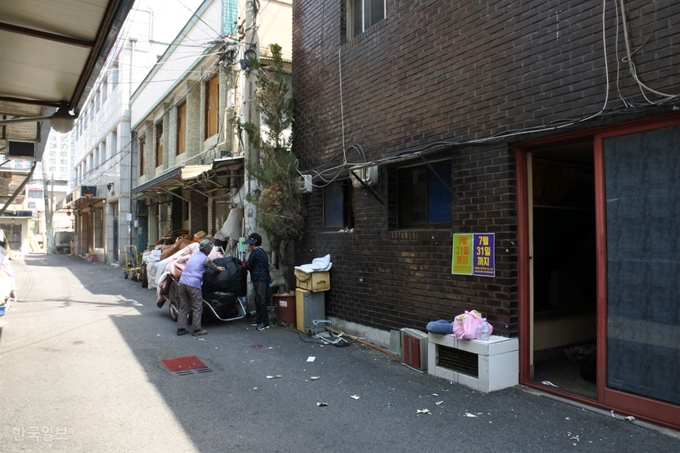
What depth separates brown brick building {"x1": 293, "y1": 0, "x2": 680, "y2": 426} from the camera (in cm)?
458

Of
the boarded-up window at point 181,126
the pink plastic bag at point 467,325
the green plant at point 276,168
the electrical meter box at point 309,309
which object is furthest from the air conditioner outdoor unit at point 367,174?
the boarded-up window at point 181,126

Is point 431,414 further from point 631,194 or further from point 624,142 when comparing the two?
point 624,142

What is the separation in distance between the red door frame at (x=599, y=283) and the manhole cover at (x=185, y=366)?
13.4ft

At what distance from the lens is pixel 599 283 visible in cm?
502

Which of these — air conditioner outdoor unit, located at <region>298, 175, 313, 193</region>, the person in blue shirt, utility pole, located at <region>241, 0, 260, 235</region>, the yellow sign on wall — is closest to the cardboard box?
air conditioner outdoor unit, located at <region>298, 175, 313, 193</region>

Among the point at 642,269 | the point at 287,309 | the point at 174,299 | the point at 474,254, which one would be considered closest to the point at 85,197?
the point at 174,299

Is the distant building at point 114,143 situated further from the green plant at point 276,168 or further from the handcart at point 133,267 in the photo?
the green plant at point 276,168

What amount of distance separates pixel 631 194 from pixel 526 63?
1853mm

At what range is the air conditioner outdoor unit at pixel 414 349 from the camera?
6.44m

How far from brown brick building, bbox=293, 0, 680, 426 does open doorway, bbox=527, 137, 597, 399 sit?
0.03 metres

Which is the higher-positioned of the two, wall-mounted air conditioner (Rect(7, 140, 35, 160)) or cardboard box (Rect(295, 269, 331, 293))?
wall-mounted air conditioner (Rect(7, 140, 35, 160))

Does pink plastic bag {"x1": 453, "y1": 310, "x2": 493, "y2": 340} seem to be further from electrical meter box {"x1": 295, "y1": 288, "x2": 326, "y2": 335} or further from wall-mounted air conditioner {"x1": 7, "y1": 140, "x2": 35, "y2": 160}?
wall-mounted air conditioner {"x1": 7, "y1": 140, "x2": 35, "y2": 160}

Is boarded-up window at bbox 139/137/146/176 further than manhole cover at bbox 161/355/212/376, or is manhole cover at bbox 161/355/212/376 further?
boarded-up window at bbox 139/137/146/176

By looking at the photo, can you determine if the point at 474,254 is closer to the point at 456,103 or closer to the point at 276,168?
the point at 456,103
